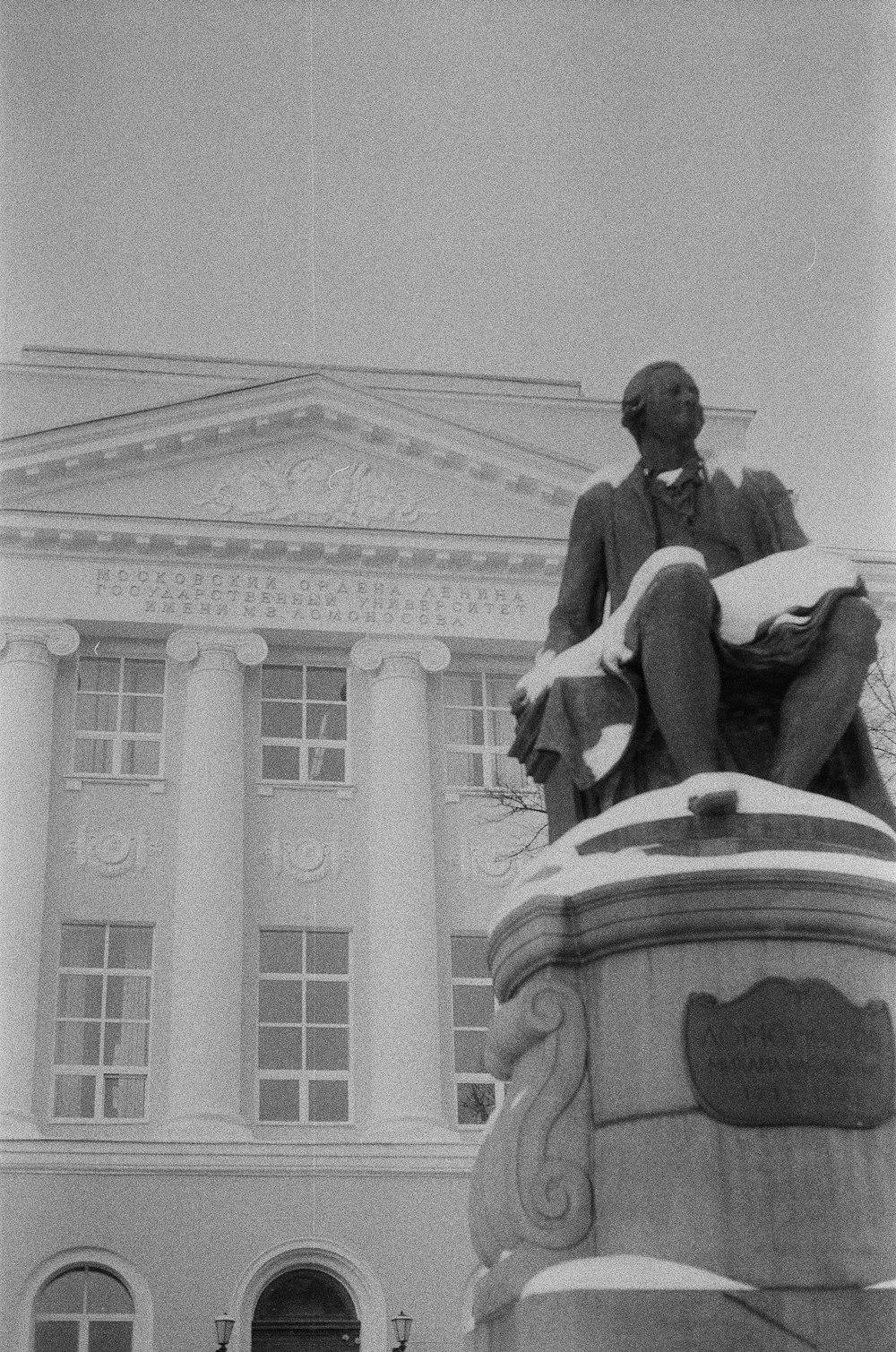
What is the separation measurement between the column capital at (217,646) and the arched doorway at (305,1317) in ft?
28.9

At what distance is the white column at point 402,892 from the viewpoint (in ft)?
79.3

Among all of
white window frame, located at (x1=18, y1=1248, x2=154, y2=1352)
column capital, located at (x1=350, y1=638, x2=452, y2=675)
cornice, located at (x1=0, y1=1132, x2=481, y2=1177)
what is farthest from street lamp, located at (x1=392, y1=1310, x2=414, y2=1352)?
column capital, located at (x1=350, y1=638, x2=452, y2=675)

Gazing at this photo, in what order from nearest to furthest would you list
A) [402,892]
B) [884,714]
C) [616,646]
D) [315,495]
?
[616,646]
[884,714]
[402,892]
[315,495]

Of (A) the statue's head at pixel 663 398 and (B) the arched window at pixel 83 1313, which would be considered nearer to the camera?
(A) the statue's head at pixel 663 398

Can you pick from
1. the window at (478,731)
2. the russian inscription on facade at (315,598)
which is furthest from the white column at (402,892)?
the window at (478,731)

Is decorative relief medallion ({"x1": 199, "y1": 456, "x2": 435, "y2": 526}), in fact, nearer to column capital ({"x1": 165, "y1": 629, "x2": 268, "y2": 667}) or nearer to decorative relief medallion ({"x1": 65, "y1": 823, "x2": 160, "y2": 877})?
column capital ({"x1": 165, "y1": 629, "x2": 268, "y2": 667})

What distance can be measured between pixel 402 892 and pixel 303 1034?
240 centimetres

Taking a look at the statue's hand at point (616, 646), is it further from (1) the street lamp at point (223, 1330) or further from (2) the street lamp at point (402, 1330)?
(2) the street lamp at point (402, 1330)

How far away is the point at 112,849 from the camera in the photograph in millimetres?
25516

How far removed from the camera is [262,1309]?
2311 cm

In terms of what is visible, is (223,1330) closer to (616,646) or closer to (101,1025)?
(101,1025)

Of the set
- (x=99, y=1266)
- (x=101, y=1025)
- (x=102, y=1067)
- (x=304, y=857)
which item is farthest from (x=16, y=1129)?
(x=304, y=857)

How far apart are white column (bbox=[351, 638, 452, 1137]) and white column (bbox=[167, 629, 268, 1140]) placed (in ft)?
6.18

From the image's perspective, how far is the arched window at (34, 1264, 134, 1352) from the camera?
885 inches
